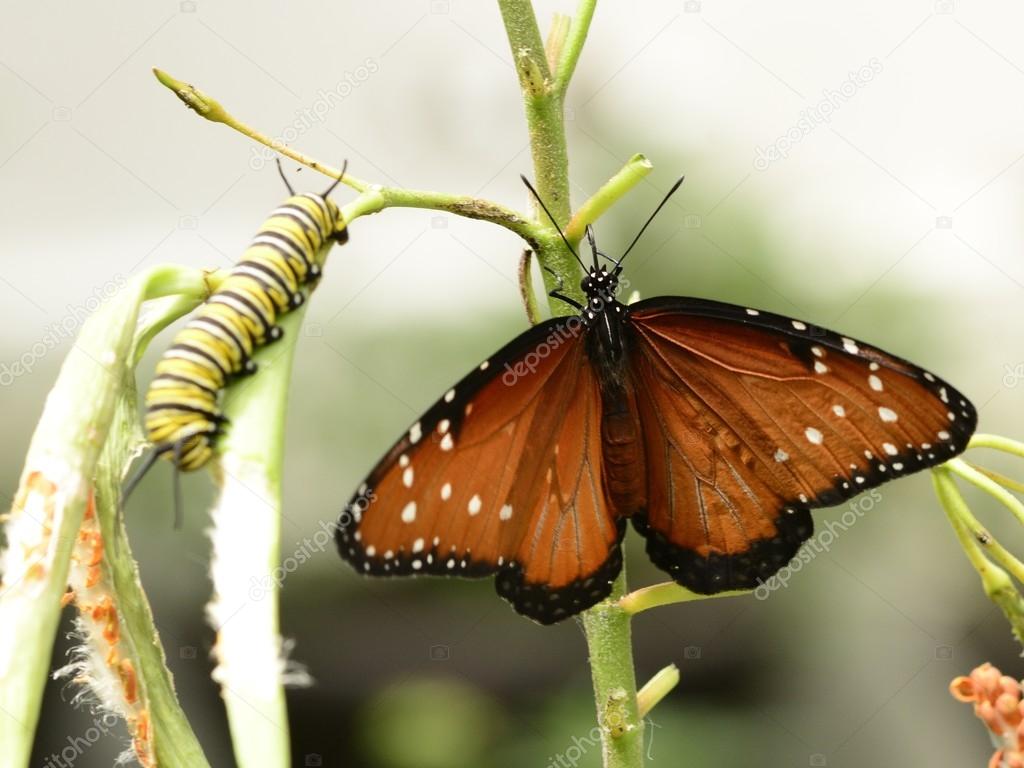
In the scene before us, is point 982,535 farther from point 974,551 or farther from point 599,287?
point 599,287

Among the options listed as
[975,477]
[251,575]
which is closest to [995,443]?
[975,477]

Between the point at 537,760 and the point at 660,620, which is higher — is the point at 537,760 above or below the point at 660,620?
below

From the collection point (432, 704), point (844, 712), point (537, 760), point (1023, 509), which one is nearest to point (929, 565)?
point (844, 712)

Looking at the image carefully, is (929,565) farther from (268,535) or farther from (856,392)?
(268,535)

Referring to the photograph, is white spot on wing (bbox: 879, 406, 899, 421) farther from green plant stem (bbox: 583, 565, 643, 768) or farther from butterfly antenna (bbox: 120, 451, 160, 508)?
butterfly antenna (bbox: 120, 451, 160, 508)

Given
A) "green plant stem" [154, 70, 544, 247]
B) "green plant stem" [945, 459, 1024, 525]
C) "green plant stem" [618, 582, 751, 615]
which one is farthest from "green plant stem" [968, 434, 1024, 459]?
"green plant stem" [154, 70, 544, 247]

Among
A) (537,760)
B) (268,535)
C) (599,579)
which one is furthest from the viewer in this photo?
(537,760)

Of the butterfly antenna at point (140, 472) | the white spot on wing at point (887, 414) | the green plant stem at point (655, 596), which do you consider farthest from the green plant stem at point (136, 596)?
the white spot on wing at point (887, 414)

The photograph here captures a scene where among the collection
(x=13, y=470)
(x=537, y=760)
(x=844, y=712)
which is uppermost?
(x=13, y=470)
